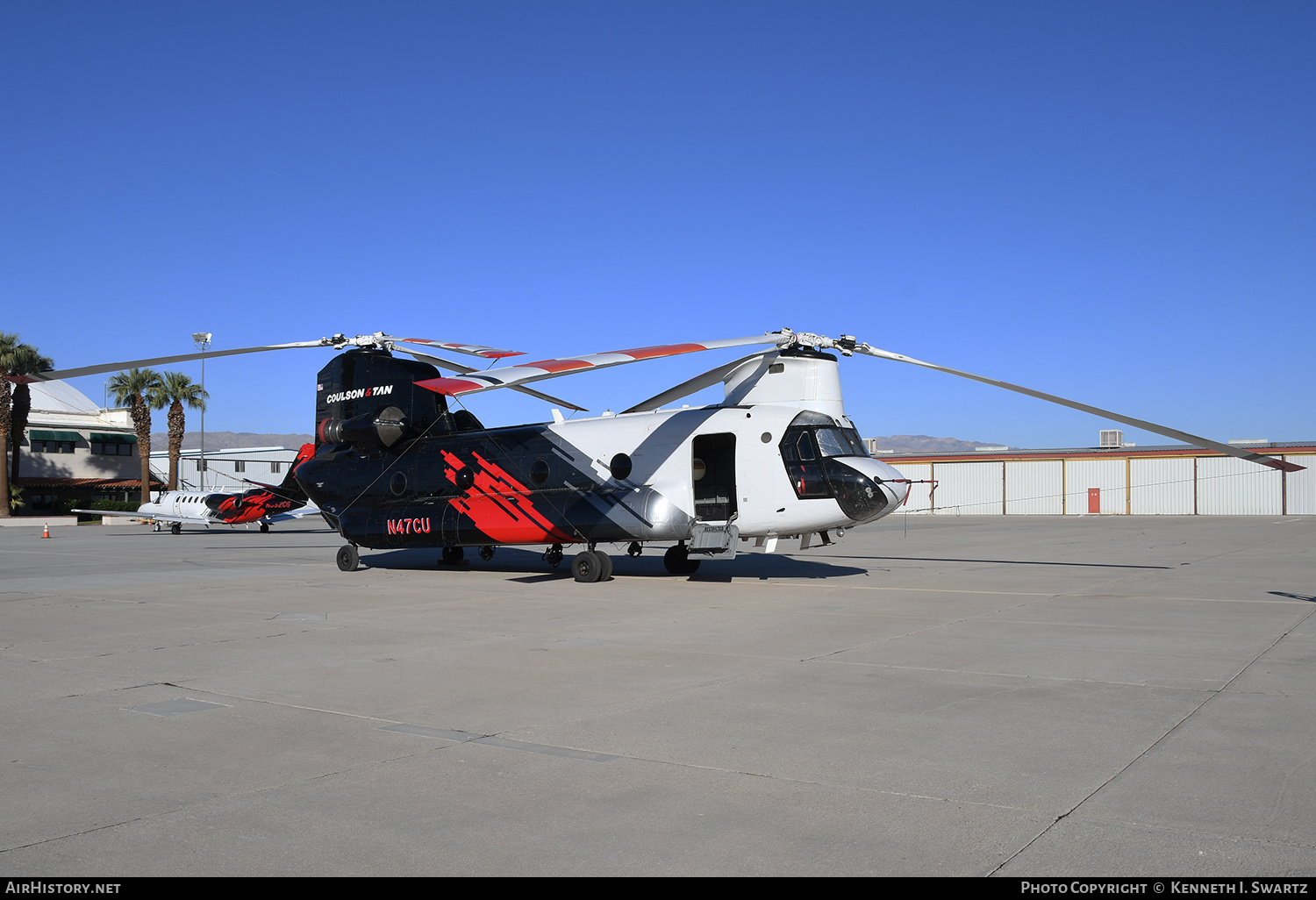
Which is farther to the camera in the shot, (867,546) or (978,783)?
(867,546)

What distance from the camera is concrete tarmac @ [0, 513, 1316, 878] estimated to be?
404 cm

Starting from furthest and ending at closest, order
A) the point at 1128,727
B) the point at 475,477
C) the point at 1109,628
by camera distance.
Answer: the point at 475,477 → the point at 1109,628 → the point at 1128,727

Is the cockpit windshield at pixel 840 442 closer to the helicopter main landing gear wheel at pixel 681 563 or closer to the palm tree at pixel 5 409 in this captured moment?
the helicopter main landing gear wheel at pixel 681 563

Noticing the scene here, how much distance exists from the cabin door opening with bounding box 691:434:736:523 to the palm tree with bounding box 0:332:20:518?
4795 centimetres

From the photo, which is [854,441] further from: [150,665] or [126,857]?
[126,857]

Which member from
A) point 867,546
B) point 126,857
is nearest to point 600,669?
point 126,857

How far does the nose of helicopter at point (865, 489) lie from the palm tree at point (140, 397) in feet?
174

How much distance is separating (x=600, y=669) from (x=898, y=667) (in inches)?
99.4

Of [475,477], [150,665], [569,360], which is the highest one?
[569,360]

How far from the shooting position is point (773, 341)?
15234 mm

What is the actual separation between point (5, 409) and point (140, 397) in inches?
340

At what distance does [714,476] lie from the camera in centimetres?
1616

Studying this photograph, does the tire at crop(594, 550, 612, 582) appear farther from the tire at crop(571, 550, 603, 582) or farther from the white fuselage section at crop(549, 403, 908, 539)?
the white fuselage section at crop(549, 403, 908, 539)

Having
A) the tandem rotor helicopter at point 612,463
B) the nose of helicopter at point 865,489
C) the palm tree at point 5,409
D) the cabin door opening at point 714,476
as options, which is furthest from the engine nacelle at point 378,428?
the palm tree at point 5,409
